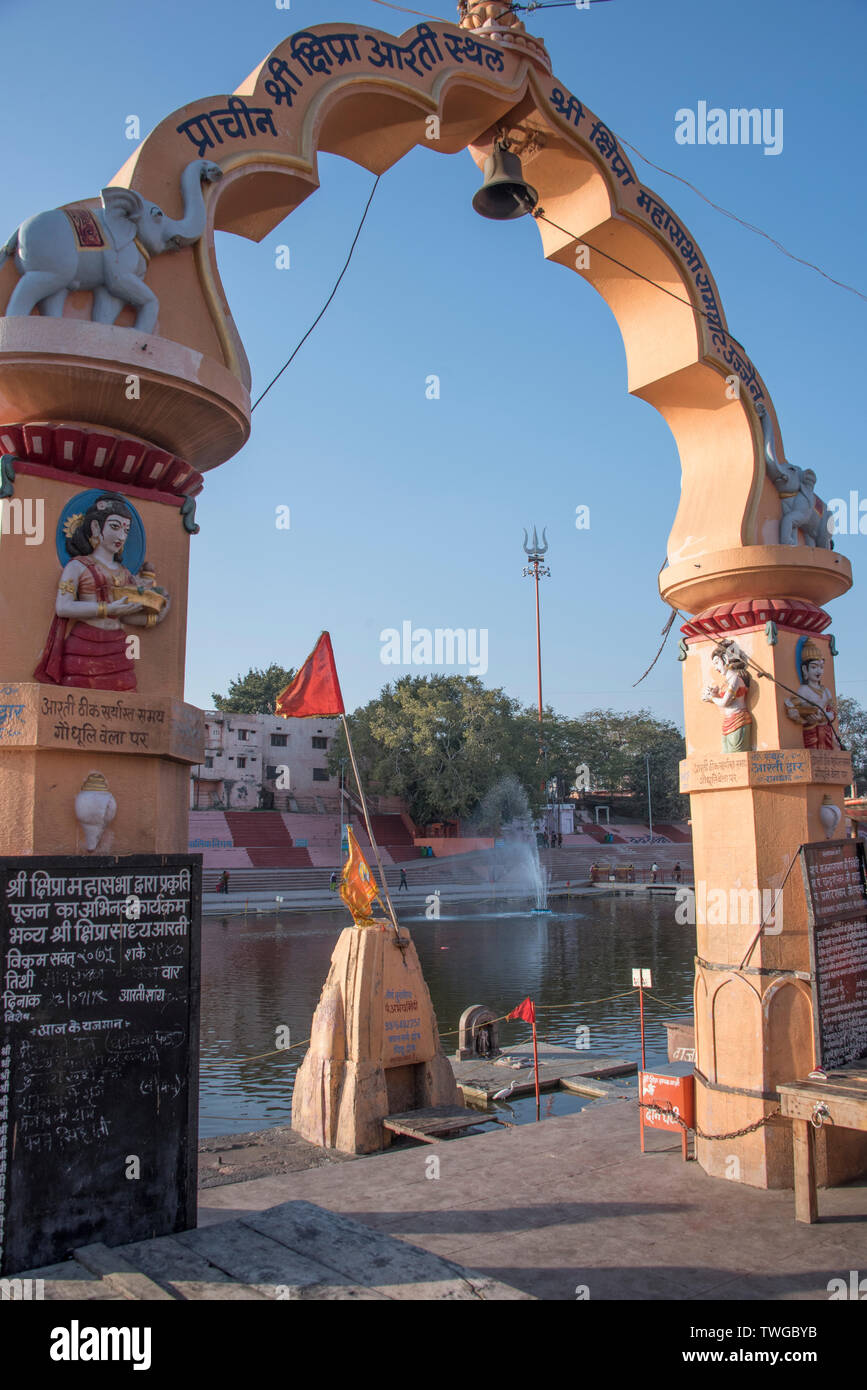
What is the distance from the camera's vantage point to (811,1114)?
5918mm

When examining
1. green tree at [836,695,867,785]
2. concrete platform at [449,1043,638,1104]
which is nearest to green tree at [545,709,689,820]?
green tree at [836,695,867,785]

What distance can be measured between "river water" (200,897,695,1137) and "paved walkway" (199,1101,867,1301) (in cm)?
366

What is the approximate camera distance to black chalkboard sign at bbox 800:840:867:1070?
669 cm

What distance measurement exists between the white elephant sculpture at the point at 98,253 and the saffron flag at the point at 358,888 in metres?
6.76

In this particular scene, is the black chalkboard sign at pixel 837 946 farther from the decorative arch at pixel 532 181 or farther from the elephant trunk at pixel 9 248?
the elephant trunk at pixel 9 248

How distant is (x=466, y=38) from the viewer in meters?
6.15

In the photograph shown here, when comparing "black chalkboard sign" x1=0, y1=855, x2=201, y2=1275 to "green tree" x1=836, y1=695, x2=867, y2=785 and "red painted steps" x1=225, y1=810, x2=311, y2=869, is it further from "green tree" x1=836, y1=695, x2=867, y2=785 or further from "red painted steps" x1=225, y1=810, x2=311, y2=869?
"green tree" x1=836, y1=695, x2=867, y2=785

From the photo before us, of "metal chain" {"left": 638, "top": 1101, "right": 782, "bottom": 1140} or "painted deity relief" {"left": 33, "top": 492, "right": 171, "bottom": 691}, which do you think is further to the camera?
"metal chain" {"left": 638, "top": 1101, "right": 782, "bottom": 1140}

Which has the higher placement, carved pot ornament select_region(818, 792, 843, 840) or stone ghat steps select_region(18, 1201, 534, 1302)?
Result: carved pot ornament select_region(818, 792, 843, 840)

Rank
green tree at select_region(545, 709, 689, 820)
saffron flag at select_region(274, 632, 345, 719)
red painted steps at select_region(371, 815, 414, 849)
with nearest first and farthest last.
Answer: saffron flag at select_region(274, 632, 345, 719), red painted steps at select_region(371, 815, 414, 849), green tree at select_region(545, 709, 689, 820)

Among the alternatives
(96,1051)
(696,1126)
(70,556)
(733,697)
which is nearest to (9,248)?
(70,556)

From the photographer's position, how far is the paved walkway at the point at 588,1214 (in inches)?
206

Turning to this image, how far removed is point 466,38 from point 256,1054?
516 inches
